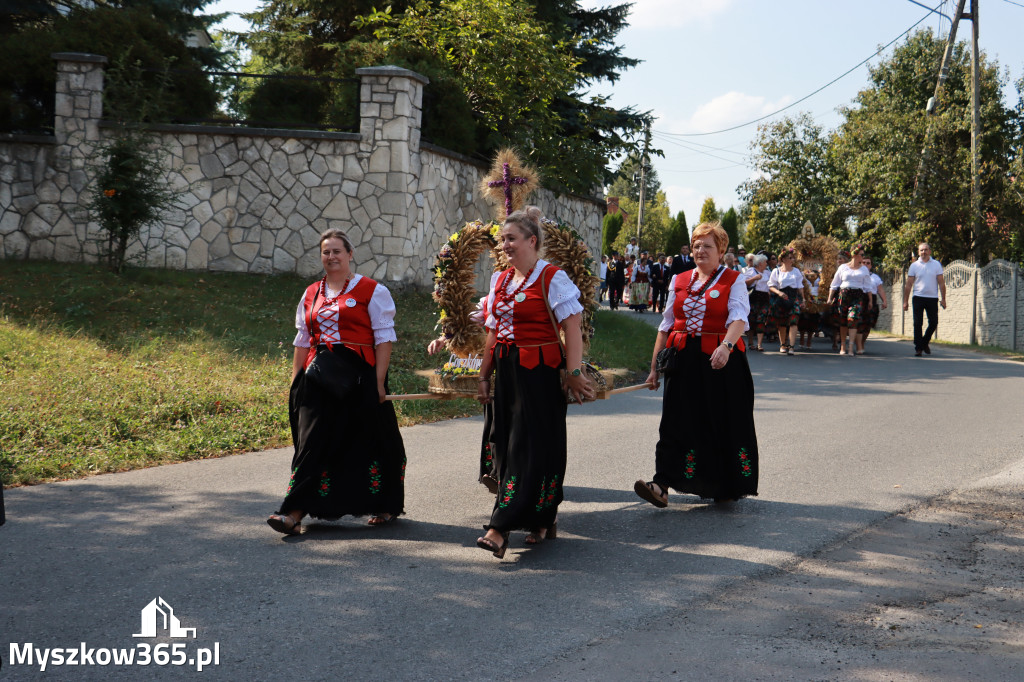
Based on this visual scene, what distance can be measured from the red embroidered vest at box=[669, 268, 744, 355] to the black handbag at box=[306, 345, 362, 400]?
7.61 ft

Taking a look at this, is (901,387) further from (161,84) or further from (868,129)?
(868,129)

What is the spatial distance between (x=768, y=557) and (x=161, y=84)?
48.3 ft

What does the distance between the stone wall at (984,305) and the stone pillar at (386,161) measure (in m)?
13.5

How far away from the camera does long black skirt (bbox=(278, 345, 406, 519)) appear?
590 cm

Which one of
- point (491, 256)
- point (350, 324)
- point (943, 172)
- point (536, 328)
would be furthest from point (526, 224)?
point (943, 172)

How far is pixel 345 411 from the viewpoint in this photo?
19.8ft

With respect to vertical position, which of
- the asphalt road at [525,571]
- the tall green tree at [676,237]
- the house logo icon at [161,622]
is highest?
the tall green tree at [676,237]

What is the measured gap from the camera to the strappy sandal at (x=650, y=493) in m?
6.45

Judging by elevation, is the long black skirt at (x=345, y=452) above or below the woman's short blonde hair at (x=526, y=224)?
below

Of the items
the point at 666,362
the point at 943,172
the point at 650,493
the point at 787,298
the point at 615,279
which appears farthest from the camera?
the point at 615,279

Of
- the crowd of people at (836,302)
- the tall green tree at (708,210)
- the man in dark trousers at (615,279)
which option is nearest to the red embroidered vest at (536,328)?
the crowd of people at (836,302)

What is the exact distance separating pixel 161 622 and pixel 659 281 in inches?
1060

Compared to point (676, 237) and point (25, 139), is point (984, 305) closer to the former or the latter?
point (25, 139)

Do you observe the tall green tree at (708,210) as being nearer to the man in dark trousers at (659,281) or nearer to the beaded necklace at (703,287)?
the man in dark trousers at (659,281)
